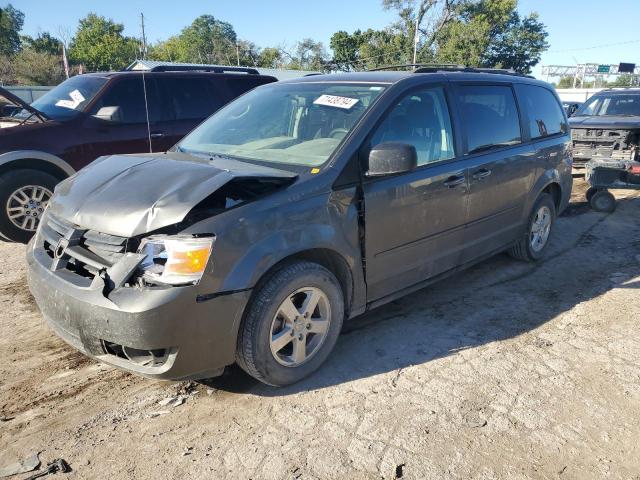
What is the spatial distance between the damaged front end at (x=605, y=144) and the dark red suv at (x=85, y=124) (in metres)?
6.73

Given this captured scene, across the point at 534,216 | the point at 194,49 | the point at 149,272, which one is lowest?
the point at 534,216

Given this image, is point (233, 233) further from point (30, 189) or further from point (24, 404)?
point (30, 189)

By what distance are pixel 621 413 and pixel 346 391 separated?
5.30 ft

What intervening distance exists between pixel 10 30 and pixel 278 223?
257ft

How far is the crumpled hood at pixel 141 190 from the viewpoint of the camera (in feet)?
8.60

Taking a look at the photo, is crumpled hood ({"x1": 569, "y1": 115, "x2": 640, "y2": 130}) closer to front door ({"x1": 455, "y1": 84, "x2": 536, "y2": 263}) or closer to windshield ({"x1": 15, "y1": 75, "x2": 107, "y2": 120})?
front door ({"x1": 455, "y1": 84, "x2": 536, "y2": 263})

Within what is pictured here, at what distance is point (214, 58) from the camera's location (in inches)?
2452

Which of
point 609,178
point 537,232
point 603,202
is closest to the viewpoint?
point 537,232

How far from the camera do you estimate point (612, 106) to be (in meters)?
A: 10.6

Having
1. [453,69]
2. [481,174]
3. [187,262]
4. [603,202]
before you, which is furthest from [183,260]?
[603,202]

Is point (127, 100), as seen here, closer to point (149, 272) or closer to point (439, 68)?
point (439, 68)

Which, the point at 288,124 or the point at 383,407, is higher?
the point at 288,124

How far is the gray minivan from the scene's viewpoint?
2586mm

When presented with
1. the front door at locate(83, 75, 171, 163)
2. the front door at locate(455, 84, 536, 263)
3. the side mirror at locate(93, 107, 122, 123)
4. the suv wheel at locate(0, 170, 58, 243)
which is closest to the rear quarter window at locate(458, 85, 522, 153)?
the front door at locate(455, 84, 536, 263)
